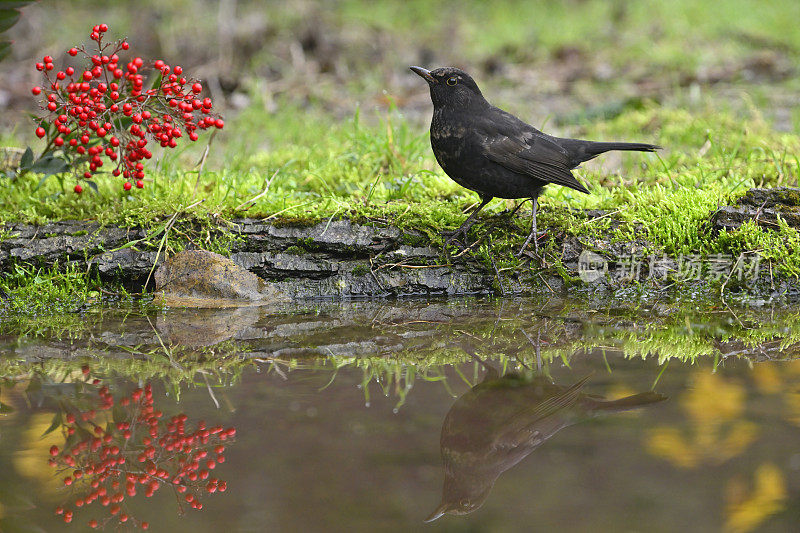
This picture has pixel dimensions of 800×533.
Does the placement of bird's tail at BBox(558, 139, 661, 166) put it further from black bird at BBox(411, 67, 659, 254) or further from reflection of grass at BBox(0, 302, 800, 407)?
reflection of grass at BBox(0, 302, 800, 407)

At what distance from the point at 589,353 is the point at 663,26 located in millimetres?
9257

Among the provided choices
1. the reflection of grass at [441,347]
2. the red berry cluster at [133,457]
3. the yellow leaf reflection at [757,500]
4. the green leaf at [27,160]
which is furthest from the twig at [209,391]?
the green leaf at [27,160]

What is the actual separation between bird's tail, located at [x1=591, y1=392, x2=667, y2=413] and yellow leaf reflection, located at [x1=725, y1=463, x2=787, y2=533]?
0.48m

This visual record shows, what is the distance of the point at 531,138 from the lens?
4184mm

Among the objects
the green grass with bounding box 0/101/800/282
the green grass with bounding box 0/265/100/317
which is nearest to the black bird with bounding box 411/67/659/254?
the green grass with bounding box 0/101/800/282

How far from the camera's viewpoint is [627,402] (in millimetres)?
2273

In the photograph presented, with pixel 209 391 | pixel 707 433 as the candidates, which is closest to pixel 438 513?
pixel 707 433

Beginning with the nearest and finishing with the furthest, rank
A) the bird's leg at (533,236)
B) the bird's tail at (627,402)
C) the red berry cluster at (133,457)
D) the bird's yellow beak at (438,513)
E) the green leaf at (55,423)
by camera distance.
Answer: the bird's yellow beak at (438,513)
the red berry cluster at (133,457)
the green leaf at (55,423)
the bird's tail at (627,402)
the bird's leg at (533,236)

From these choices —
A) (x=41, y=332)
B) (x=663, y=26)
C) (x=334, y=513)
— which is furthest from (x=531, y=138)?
(x=663, y=26)

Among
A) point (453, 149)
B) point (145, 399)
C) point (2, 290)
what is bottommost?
point (2, 290)

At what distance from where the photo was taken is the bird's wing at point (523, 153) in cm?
400

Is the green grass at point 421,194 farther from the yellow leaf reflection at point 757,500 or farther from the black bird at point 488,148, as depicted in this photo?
the yellow leaf reflection at point 757,500

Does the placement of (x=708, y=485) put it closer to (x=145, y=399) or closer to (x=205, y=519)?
(x=205, y=519)

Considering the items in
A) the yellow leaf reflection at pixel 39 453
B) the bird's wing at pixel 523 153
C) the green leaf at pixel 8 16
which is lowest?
the yellow leaf reflection at pixel 39 453
